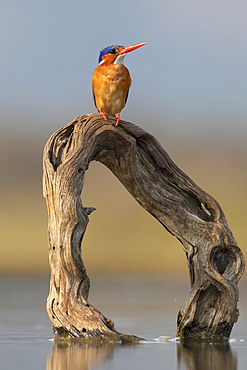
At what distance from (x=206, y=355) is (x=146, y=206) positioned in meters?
2.19

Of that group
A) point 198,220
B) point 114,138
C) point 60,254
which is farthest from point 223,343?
point 114,138

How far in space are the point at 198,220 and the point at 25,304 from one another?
222 inches

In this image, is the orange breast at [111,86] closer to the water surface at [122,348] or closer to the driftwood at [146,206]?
the driftwood at [146,206]

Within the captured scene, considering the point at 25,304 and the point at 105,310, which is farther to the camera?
the point at 25,304

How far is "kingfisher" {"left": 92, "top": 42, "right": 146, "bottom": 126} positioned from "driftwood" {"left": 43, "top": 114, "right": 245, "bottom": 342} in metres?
0.47

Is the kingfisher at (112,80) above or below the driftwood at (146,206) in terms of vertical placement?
above

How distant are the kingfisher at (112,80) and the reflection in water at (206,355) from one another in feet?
10.7

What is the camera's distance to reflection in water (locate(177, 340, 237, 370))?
14.2 ft

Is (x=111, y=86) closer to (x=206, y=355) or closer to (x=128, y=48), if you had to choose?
(x=128, y=48)

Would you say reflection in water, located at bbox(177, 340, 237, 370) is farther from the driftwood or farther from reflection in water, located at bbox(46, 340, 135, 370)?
reflection in water, located at bbox(46, 340, 135, 370)

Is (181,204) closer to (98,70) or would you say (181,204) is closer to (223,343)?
(223,343)

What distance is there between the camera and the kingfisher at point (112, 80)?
6531mm

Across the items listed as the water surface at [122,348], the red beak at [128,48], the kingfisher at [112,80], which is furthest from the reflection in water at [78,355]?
the red beak at [128,48]

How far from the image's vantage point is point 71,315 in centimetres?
537
